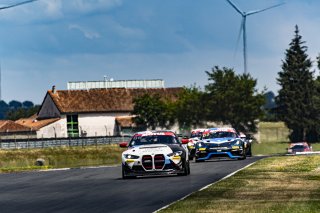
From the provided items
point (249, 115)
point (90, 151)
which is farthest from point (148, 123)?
point (90, 151)

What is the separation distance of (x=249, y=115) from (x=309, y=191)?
107 m

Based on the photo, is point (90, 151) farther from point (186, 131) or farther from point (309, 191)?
point (309, 191)

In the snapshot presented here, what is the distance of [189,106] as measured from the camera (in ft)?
428

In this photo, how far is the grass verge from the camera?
1738cm

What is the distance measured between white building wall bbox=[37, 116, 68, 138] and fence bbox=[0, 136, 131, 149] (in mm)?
33419

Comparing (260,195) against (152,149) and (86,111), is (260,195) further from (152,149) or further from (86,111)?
(86,111)

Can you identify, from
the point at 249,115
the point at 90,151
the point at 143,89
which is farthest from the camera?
the point at 143,89

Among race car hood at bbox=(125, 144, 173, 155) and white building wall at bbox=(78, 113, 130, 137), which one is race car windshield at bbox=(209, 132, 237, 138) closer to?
race car hood at bbox=(125, 144, 173, 155)

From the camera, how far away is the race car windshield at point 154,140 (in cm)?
3044

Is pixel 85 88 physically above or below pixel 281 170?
above

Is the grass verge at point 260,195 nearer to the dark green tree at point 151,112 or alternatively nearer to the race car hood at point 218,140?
the race car hood at point 218,140

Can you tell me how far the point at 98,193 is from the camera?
74.7 ft

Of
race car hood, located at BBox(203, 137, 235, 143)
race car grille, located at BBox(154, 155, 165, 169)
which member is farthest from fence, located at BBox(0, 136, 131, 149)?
race car grille, located at BBox(154, 155, 165, 169)

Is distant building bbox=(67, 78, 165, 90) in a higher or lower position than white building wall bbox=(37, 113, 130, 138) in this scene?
higher
